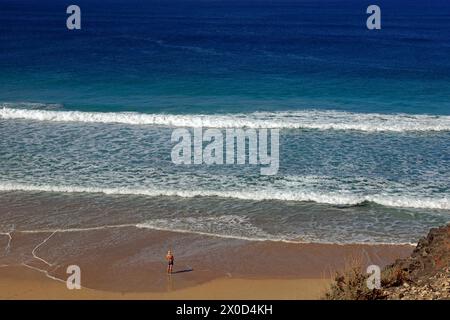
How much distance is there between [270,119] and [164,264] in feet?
53.1

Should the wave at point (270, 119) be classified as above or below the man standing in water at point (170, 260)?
above

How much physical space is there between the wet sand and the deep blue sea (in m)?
0.71

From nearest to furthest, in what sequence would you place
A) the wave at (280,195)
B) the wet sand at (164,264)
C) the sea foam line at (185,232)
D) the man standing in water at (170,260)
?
the wet sand at (164,264) → the man standing in water at (170,260) → the sea foam line at (185,232) → the wave at (280,195)

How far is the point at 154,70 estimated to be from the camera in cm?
4334

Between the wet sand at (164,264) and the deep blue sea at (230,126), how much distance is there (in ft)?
2.33

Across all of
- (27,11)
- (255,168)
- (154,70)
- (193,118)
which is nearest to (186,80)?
(154,70)

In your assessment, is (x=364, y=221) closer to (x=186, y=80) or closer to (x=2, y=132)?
(x=2, y=132)

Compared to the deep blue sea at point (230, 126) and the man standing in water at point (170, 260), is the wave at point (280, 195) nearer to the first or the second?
the deep blue sea at point (230, 126)

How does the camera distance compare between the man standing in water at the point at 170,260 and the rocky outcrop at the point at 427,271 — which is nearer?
the rocky outcrop at the point at 427,271

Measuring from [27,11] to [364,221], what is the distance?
85.8 meters

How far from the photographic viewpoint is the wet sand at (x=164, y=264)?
13.3m

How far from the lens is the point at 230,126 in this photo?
28.7 meters

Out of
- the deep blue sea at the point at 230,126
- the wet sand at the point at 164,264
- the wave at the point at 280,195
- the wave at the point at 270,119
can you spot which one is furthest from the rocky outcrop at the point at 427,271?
the wave at the point at 270,119

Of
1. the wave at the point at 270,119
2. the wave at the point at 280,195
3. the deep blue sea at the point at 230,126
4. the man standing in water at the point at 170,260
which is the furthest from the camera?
the wave at the point at 270,119
